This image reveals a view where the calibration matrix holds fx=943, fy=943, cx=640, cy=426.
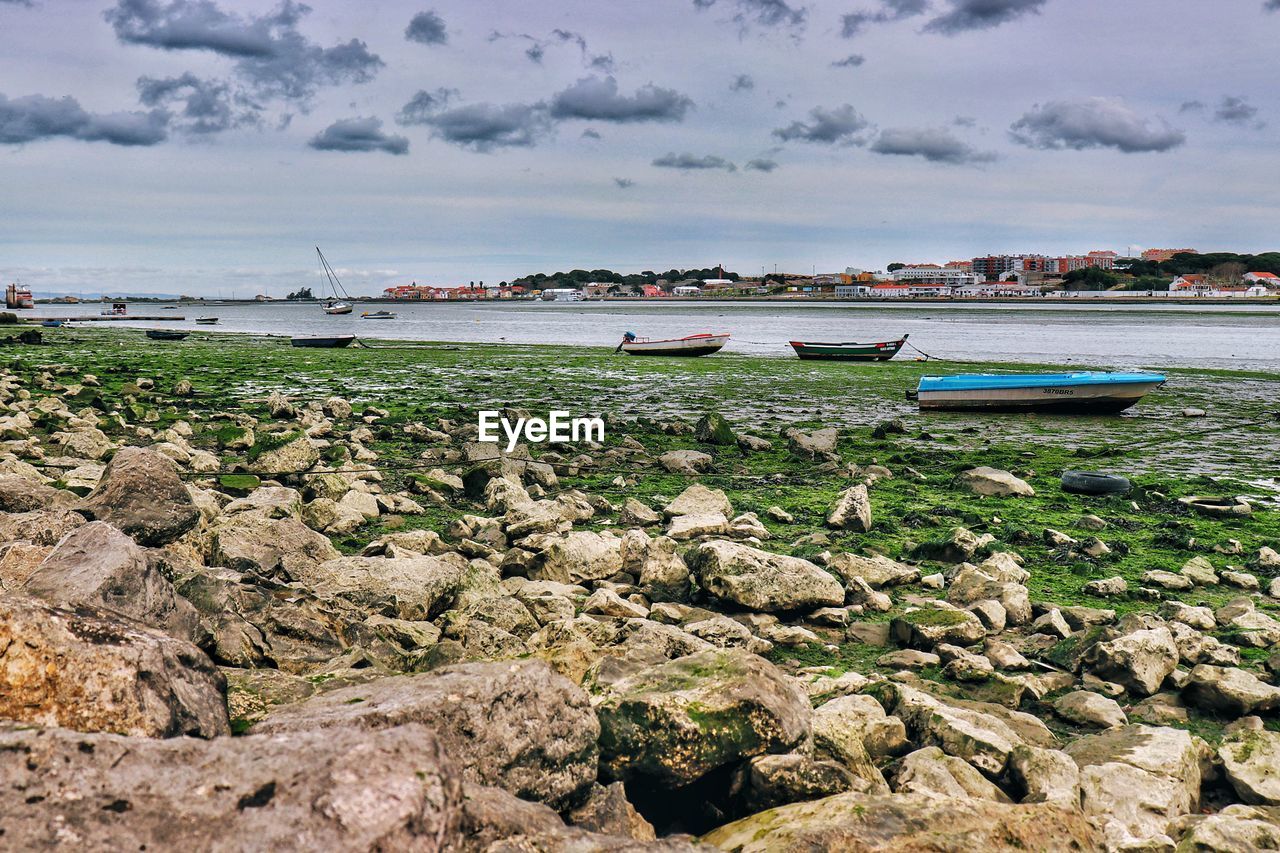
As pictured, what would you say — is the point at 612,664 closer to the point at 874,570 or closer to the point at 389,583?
the point at 389,583

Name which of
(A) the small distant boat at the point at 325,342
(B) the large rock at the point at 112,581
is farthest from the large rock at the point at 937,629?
(A) the small distant boat at the point at 325,342

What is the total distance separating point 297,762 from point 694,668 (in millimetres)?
2487

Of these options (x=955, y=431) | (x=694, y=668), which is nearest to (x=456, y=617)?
(x=694, y=668)

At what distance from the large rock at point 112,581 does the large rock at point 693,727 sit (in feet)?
7.68

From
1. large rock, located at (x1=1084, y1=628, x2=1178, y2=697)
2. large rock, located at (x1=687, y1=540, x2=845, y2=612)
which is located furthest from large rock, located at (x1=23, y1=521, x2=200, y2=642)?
large rock, located at (x1=1084, y1=628, x2=1178, y2=697)

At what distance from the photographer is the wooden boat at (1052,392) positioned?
24984mm

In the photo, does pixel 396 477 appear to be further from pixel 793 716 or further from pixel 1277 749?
pixel 1277 749

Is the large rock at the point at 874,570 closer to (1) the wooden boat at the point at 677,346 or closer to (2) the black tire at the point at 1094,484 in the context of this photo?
(2) the black tire at the point at 1094,484

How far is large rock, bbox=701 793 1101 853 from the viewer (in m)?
3.67

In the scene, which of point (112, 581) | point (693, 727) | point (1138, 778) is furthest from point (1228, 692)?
point (112, 581)

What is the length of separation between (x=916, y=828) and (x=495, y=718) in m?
1.77

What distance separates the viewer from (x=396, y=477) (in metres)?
14.0

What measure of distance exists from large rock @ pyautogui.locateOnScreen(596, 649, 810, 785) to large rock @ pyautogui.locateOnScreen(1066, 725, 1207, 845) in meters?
1.58

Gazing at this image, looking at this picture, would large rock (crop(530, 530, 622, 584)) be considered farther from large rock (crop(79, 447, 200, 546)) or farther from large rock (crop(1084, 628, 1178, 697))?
large rock (crop(1084, 628, 1178, 697))
